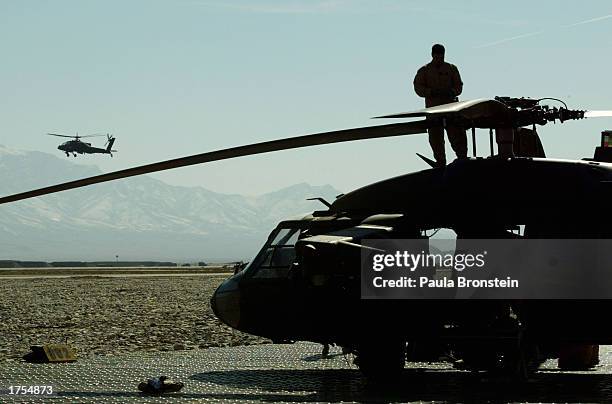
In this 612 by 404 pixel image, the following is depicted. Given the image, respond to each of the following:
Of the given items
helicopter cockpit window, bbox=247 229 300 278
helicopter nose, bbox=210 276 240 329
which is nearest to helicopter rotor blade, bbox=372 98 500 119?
helicopter cockpit window, bbox=247 229 300 278

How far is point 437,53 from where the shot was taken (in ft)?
44.0

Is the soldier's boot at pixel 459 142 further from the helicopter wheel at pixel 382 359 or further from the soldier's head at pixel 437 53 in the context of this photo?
the helicopter wheel at pixel 382 359

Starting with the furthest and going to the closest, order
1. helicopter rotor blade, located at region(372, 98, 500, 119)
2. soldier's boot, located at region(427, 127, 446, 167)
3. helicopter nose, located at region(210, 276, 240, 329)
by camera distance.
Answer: helicopter nose, located at region(210, 276, 240, 329) → soldier's boot, located at region(427, 127, 446, 167) → helicopter rotor blade, located at region(372, 98, 500, 119)

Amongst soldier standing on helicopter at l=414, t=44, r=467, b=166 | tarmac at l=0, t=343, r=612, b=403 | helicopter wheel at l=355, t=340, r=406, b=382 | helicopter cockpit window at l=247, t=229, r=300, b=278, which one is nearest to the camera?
tarmac at l=0, t=343, r=612, b=403

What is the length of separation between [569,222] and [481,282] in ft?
4.48

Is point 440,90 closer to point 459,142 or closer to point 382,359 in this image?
point 459,142

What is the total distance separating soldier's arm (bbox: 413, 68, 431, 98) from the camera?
1306 cm

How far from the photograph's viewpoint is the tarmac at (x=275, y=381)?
12008 millimetres

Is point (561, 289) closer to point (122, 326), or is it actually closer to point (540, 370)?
point (540, 370)

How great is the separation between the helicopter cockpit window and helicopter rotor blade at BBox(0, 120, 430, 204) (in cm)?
295

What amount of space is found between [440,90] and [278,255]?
3558mm

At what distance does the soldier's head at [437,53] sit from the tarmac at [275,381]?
433 cm

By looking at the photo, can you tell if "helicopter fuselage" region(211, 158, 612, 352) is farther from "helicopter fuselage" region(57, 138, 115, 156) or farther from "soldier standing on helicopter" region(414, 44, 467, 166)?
"helicopter fuselage" region(57, 138, 115, 156)

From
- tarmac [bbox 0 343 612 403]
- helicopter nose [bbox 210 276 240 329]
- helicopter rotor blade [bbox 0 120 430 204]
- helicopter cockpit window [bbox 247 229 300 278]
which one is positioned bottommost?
tarmac [bbox 0 343 612 403]
